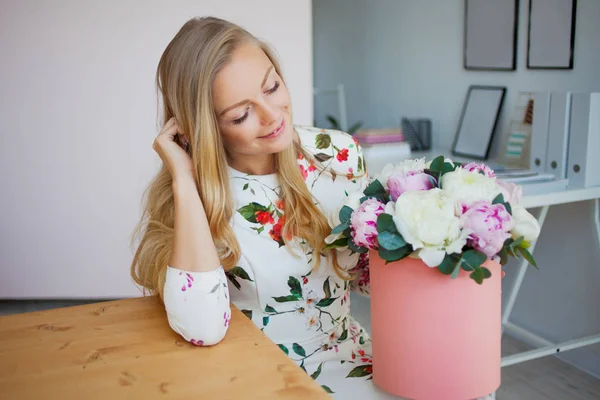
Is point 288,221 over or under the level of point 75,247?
over

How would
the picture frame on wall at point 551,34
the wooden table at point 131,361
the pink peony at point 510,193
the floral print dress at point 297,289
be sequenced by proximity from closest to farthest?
the wooden table at point 131,361 → the pink peony at point 510,193 → the floral print dress at point 297,289 → the picture frame on wall at point 551,34

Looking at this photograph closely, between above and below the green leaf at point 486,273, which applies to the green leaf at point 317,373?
below

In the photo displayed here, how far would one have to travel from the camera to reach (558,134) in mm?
2621

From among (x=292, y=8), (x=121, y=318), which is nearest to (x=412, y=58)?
(x=292, y=8)

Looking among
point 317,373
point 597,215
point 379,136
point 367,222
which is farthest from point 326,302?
point 379,136

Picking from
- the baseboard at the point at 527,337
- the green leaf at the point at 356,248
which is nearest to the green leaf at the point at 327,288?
the green leaf at the point at 356,248

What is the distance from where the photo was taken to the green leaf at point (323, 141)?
5.70ft

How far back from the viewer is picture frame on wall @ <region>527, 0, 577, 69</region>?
2854 millimetres

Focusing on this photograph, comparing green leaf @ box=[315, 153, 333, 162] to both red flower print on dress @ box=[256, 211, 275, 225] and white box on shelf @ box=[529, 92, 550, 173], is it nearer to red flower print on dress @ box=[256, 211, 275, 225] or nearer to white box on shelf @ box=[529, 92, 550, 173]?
red flower print on dress @ box=[256, 211, 275, 225]

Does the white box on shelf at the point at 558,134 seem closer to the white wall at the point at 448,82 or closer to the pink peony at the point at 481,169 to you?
the white wall at the point at 448,82

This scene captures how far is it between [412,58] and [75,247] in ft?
6.58

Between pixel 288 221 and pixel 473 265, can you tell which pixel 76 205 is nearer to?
pixel 288 221

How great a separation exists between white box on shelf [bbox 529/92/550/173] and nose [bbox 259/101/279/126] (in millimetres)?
1516

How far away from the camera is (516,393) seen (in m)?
2.70
